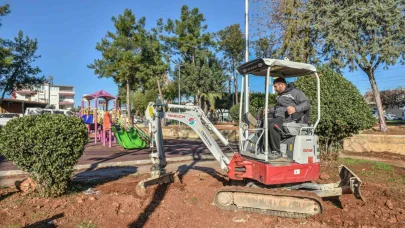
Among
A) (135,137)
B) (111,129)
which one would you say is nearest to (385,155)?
(135,137)

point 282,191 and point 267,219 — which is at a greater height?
point 282,191

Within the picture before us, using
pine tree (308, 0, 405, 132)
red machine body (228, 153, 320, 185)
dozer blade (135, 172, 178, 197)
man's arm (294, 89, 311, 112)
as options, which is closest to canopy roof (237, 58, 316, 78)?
man's arm (294, 89, 311, 112)

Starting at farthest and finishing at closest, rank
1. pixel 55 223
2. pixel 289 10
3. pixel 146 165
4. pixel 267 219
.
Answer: pixel 289 10
pixel 146 165
pixel 267 219
pixel 55 223

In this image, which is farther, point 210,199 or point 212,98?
point 212,98

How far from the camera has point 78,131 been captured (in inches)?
238

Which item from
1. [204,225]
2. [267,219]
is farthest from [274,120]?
[204,225]

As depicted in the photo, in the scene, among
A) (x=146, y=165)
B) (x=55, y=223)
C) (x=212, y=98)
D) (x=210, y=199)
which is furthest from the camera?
(x=212, y=98)

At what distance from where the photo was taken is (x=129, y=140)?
48.5 feet

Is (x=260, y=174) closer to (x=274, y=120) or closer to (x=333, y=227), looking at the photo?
(x=274, y=120)

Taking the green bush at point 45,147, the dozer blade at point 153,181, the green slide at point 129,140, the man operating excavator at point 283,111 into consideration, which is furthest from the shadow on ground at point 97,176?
the green slide at point 129,140

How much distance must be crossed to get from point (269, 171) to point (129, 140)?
402 inches

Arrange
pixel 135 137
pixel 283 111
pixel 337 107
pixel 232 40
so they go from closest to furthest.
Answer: pixel 283 111 < pixel 337 107 < pixel 135 137 < pixel 232 40

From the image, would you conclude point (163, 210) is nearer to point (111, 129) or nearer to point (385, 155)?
point (385, 155)

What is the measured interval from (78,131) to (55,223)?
1.73m
